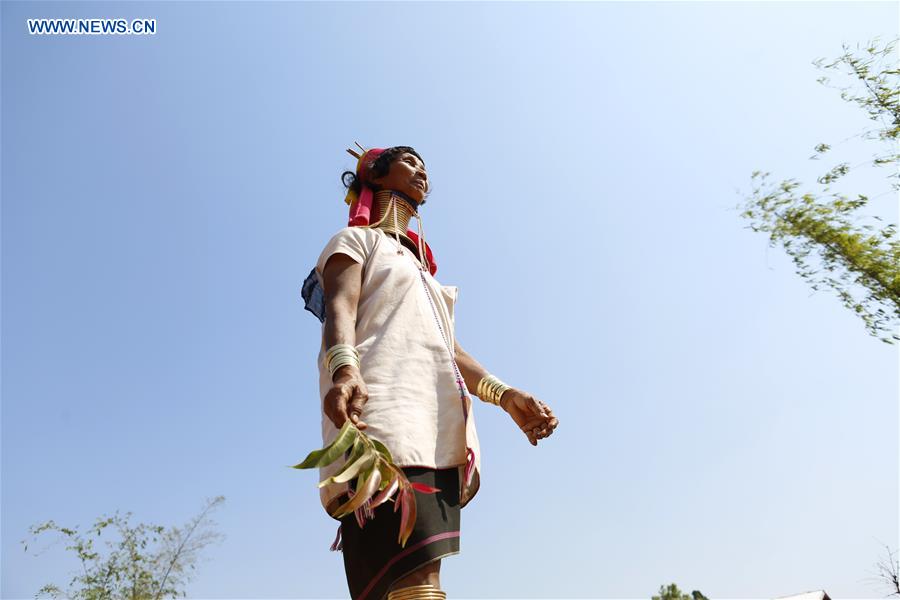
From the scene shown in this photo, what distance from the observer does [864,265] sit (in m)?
10.2

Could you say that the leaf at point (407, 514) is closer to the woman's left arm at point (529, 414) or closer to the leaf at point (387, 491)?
the leaf at point (387, 491)

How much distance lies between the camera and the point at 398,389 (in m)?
2.15

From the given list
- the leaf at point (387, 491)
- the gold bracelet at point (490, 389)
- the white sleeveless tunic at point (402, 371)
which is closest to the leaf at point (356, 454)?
the leaf at point (387, 491)

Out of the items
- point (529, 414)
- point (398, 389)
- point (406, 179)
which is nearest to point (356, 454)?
point (398, 389)

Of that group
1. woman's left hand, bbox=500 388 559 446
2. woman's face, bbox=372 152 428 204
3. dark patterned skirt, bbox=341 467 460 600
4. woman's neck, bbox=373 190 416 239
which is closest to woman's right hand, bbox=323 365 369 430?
dark patterned skirt, bbox=341 467 460 600

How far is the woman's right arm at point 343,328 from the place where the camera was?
70.1 inches

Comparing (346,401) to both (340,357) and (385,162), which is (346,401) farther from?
(385,162)

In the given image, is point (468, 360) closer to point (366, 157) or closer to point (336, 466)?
point (336, 466)

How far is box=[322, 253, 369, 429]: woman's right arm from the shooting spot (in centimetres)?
178

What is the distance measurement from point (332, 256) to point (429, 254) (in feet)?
2.44

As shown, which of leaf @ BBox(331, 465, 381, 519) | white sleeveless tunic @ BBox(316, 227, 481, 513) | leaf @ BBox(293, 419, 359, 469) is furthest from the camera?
white sleeveless tunic @ BBox(316, 227, 481, 513)

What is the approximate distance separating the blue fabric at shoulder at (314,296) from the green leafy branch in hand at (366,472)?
91 centimetres

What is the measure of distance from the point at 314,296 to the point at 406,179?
2.56ft

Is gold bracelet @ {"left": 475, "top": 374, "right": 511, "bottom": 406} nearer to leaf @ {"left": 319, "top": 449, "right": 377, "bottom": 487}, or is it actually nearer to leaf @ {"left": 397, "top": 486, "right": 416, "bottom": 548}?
leaf @ {"left": 397, "top": 486, "right": 416, "bottom": 548}
